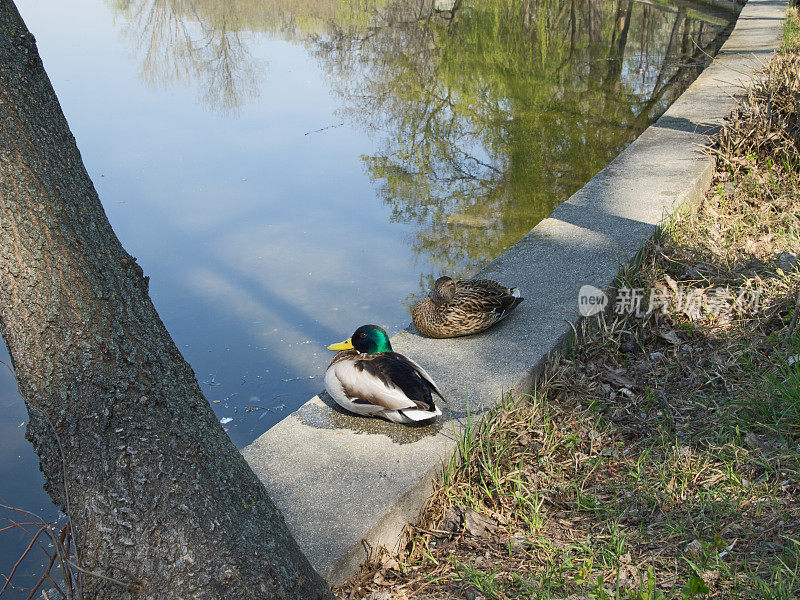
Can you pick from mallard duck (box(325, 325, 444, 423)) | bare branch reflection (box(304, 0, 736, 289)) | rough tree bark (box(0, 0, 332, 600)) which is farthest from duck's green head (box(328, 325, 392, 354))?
bare branch reflection (box(304, 0, 736, 289))

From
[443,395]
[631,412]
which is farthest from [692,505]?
[443,395]

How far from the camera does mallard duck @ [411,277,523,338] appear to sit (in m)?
4.04

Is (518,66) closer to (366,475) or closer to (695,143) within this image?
(695,143)

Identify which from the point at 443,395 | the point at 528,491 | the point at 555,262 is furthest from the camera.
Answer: the point at 555,262

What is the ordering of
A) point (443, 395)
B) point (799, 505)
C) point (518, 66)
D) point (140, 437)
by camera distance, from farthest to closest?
point (518, 66) → point (443, 395) → point (799, 505) → point (140, 437)

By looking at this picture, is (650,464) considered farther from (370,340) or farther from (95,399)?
(95,399)

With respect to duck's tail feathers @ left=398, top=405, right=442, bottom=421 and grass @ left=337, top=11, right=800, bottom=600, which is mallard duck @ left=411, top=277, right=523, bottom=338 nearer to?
grass @ left=337, top=11, right=800, bottom=600

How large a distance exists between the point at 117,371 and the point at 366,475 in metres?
1.33

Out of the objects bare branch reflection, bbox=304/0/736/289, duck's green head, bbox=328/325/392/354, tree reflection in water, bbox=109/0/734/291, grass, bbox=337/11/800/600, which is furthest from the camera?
tree reflection in water, bbox=109/0/734/291

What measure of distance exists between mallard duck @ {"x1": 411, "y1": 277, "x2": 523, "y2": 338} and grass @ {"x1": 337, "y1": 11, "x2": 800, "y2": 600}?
0.45 m

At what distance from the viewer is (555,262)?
4.93 m

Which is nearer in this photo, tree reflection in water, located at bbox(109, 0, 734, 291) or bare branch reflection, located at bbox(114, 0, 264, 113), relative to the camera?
tree reflection in water, located at bbox(109, 0, 734, 291)

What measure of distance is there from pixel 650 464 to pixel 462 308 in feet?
4.18

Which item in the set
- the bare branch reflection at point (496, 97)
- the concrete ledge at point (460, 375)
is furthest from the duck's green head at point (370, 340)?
the bare branch reflection at point (496, 97)
